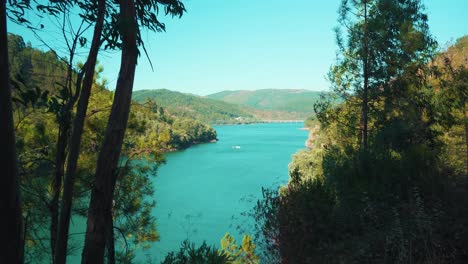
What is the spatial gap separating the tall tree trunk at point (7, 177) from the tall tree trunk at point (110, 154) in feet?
2.81

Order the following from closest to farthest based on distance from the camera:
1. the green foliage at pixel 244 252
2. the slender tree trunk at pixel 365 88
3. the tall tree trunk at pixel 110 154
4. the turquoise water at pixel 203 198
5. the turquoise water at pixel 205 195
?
the tall tree trunk at pixel 110 154, the green foliage at pixel 244 252, the slender tree trunk at pixel 365 88, the turquoise water at pixel 203 198, the turquoise water at pixel 205 195

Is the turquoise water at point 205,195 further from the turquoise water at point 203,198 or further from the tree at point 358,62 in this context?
the tree at point 358,62

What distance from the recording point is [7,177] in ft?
4.81

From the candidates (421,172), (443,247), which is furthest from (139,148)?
(443,247)

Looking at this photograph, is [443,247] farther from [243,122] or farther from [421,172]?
[243,122]

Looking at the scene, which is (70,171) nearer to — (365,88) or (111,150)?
(111,150)

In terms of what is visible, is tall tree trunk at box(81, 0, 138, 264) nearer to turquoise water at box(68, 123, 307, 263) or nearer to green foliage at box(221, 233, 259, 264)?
green foliage at box(221, 233, 259, 264)

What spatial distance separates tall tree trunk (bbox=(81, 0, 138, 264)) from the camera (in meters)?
2.37

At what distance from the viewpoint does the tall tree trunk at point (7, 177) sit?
1.45 meters

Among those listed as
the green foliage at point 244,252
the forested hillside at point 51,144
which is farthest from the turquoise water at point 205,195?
the forested hillside at point 51,144

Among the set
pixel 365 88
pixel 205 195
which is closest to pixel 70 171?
pixel 365 88

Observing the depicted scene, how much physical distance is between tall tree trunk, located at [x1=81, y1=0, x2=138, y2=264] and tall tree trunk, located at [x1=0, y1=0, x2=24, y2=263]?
856 millimetres

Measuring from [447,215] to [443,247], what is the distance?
594 mm

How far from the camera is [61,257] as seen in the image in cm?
277
